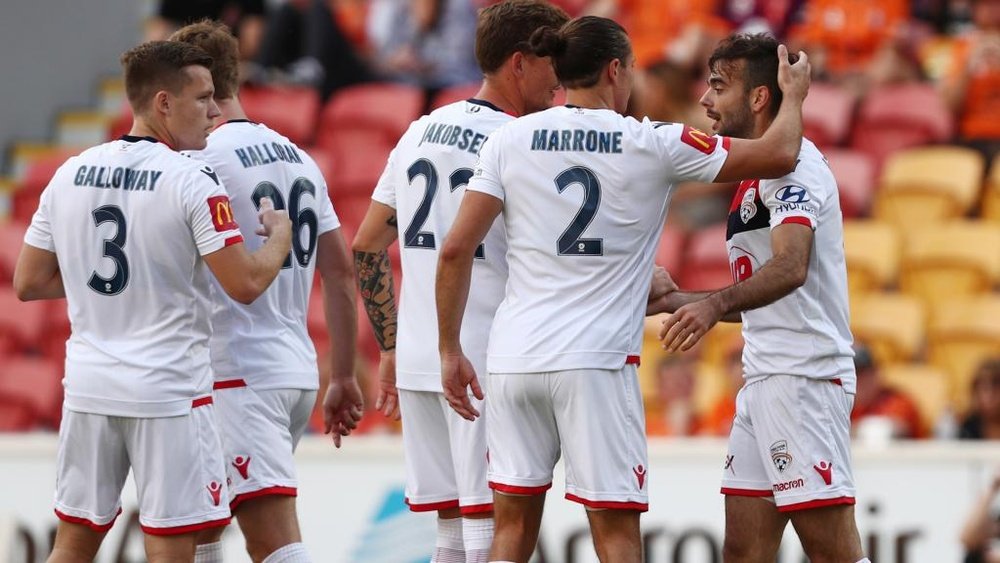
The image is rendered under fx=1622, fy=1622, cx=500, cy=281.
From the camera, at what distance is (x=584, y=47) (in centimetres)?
546

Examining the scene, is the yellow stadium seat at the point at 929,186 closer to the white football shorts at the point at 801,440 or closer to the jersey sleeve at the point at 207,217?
the white football shorts at the point at 801,440

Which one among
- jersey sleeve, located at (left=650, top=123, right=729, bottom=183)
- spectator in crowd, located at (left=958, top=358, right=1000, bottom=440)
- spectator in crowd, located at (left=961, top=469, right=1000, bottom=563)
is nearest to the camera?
jersey sleeve, located at (left=650, top=123, right=729, bottom=183)

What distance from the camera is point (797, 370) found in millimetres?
5797

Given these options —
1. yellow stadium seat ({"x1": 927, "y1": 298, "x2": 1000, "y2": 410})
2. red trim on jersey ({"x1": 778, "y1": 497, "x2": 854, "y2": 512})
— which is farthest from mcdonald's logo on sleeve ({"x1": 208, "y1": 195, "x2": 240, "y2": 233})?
yellow stadium seat ({"x1": 927, "y1": 298, "x2": 1000, "y2": 410})

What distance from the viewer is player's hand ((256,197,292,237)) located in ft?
18.8

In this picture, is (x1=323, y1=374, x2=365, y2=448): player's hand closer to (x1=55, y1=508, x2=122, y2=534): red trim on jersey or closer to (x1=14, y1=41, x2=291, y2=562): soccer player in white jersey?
(x1=14, y1=41, x2=291, y2=562): soccer player in white jersey

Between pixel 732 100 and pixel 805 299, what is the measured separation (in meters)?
0.76

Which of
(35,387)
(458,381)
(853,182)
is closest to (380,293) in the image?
(458,381)

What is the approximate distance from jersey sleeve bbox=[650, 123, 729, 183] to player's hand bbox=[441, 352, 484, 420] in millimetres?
981

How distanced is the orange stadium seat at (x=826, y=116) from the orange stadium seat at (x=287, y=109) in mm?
4412

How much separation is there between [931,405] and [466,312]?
533 cm

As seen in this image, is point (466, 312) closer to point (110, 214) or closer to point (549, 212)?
point (549, 212)

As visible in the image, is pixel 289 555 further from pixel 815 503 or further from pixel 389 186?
pixel 815 503

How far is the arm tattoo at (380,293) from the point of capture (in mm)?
6473
